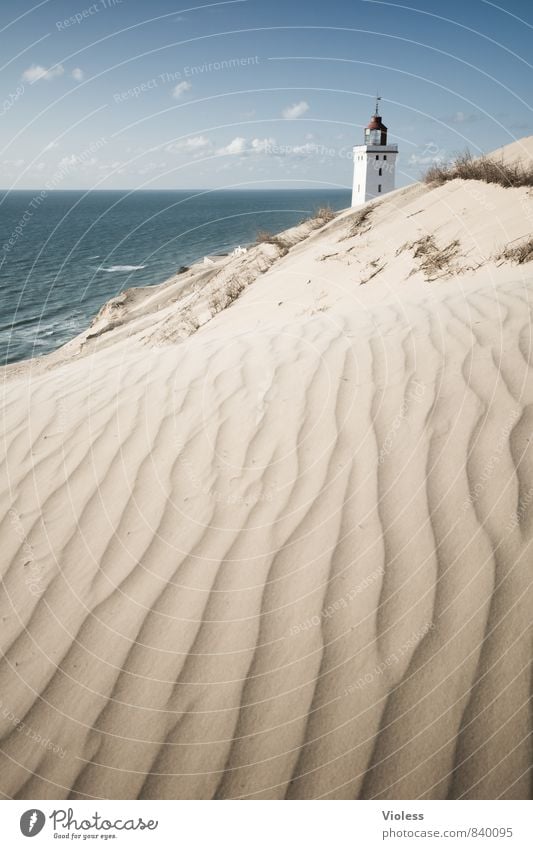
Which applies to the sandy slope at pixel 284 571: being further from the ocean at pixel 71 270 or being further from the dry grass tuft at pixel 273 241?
the dry grass tuft at pixel 273 241

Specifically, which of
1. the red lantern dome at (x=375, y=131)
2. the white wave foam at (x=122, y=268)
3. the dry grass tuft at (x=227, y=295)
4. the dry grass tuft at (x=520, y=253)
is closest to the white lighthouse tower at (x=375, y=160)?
the red lantern dome at (x=375, y=131)

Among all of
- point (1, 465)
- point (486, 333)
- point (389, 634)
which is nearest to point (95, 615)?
point (389, 634)

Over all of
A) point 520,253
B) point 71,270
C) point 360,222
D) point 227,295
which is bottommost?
point 520,253

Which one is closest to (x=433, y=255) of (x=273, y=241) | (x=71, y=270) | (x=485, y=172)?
(x=485, y=172)

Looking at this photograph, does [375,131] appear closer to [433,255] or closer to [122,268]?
[122,268]

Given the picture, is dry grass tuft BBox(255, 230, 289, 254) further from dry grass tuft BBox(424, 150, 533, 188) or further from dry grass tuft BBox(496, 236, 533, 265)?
dry grass tuft BBox(496, 236, 533, 265)

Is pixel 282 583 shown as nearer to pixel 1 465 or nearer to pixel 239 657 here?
pixel 239 657
